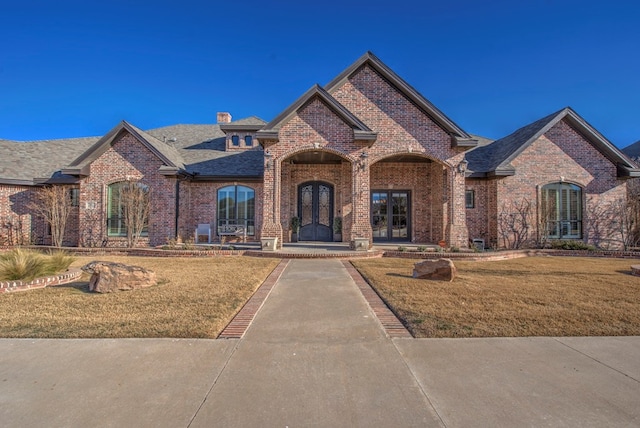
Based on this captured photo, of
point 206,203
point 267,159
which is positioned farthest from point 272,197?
point 206,203

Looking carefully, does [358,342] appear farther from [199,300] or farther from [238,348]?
[199,300]

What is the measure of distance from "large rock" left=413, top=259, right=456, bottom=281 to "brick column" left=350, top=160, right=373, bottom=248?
5.07 m

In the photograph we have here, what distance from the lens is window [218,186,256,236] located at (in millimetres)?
16297

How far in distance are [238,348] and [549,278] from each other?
7742mm

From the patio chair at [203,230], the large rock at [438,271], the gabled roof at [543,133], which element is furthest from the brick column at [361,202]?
the patio chair at [203,230]

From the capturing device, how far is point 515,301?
580cm

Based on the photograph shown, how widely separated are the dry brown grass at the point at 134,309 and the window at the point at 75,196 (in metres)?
10.2

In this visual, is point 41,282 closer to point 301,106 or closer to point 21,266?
point 21,266

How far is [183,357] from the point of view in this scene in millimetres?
3613

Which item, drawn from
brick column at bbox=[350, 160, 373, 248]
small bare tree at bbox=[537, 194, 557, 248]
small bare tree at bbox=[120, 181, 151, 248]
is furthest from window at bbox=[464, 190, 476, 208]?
small bare tree at bbox=[120, 181, 151, 248]

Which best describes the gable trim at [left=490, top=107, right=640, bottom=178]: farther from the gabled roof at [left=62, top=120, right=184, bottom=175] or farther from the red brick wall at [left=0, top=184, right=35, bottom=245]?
the red brick wall at [left=0, top=184, right=35, bottom=245]

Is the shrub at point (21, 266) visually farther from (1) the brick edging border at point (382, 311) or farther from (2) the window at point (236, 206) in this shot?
(2) the window at point (236, 206)


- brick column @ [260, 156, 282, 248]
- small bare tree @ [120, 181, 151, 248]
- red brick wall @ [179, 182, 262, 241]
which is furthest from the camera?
red brick wall @ [179, 182, 262, 241]

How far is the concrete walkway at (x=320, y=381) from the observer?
2602 millimetres
